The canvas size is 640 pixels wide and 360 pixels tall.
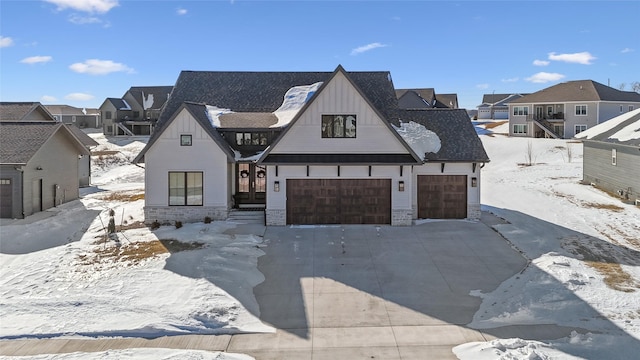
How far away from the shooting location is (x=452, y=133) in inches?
889

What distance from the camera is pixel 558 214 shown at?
22750 mm

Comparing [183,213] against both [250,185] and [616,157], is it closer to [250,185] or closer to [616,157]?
[250,185]

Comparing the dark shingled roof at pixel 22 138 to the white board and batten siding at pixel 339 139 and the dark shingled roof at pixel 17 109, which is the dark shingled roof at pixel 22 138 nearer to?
the dark shingled roof at pixel 17 109

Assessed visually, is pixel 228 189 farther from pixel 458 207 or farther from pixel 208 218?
pixel 458 207

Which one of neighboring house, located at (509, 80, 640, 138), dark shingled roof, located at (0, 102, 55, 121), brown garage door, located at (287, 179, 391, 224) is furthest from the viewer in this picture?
neighboring house, located at (509, 80, 640, 138)

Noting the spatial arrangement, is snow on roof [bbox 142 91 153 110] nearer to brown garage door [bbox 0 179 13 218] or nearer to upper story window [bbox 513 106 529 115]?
brown garage door [bbox 0 179 13 218]

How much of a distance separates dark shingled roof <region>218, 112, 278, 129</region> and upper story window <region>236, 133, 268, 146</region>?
1.23 feet

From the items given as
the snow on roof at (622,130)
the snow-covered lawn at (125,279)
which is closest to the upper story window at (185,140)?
the snow-covered lawn at (125,279)

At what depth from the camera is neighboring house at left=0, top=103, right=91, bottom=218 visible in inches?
892

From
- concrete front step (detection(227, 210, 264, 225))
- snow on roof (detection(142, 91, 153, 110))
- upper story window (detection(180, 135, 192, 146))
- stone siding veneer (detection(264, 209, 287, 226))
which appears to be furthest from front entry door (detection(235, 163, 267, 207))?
snow on roof (detection(142, 91, 153, 110))

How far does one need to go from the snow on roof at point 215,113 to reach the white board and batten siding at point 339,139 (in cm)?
406

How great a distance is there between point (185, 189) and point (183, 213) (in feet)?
3.40

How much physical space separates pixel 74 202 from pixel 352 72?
674 inches

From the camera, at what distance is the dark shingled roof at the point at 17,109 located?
95.8ft
